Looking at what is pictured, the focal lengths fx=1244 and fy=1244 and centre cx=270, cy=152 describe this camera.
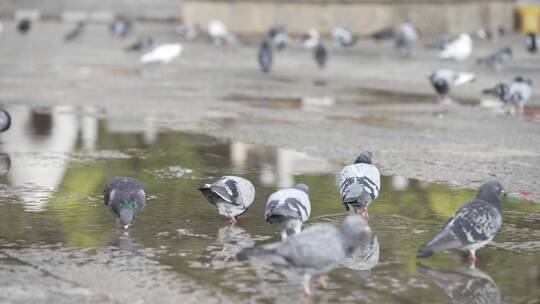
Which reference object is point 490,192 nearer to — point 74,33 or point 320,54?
point 320,54

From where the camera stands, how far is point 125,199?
27.5 feet

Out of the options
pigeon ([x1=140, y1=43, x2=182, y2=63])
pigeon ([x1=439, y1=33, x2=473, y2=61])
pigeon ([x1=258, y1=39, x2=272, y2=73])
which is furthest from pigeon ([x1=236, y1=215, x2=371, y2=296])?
pigeon ([x1=439, y1=33, x2=473, y2=61])

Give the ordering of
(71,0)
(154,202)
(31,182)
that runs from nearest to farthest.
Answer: (154,202) < (31,182) < (71,0)

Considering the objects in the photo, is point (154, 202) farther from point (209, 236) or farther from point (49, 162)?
point (49, 162)

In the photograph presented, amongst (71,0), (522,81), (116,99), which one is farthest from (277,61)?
(71,0)

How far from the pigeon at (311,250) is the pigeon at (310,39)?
70.1ft

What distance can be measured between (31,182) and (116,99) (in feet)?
24.8

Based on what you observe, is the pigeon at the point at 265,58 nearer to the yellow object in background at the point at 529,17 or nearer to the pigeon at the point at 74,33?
the pigeon at the point at 74,33

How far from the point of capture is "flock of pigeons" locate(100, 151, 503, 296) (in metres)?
6.45

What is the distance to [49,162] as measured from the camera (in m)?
11.7

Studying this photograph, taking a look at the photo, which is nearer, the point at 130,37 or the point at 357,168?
the point at 357,168

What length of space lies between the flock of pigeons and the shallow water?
16cm

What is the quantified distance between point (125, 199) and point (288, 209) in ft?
4.27

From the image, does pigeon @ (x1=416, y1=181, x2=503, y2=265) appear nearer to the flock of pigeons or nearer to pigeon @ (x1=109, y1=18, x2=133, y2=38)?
the flock of pigeons
